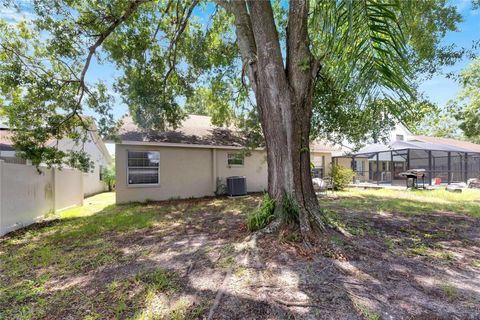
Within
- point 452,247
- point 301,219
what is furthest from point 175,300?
point 452,247

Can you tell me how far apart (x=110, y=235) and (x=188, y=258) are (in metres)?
2.77

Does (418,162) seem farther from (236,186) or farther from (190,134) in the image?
(190,134)

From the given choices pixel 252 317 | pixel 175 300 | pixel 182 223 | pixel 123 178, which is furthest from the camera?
pixel 123 178

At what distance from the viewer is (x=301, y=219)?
14.4 ft

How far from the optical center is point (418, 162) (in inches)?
859

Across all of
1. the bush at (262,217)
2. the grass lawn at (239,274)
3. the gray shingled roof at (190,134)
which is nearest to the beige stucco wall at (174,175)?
the gray shingled roof at (190,134)

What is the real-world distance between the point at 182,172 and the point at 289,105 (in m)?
8.42

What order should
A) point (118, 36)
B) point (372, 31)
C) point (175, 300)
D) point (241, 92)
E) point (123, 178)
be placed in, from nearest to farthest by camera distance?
point (372, 31) → point (175, 300) → point (118, 36) → point (241, 92) → point (123, 178)

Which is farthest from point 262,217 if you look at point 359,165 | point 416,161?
point 416,161

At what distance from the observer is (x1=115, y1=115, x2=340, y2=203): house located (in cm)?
1080

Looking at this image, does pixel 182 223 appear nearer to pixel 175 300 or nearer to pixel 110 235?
pixel 110 235

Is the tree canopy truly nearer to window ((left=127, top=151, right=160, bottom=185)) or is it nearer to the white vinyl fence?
the white vinyl fence

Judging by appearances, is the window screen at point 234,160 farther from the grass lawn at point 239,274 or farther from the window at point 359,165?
the window at point 359,165

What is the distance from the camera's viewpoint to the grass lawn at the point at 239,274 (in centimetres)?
259
